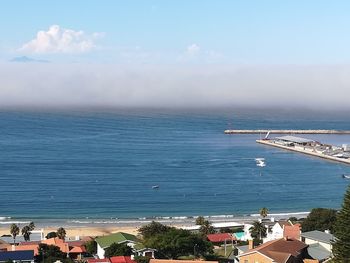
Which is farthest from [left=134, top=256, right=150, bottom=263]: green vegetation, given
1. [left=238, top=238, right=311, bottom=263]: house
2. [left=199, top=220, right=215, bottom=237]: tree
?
[left=199, top=220, right=215, bottom=237]: tree

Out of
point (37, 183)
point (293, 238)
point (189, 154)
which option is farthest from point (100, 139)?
point (293, 238)

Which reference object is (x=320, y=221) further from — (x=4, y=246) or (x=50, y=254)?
(x=4, y=246)

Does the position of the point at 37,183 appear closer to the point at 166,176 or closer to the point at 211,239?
the point at 166,176

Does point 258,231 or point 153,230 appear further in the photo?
point 258,231

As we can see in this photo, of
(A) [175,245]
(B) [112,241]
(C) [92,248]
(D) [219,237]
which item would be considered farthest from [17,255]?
(D) [219,237]

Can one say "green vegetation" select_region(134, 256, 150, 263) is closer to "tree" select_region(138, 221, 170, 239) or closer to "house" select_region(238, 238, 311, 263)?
"house" select_region(238, 238, 311, 263)

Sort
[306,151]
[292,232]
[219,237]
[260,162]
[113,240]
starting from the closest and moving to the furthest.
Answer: [292,232]
[113,240]
[219,237]
[260,162]
[306,151]

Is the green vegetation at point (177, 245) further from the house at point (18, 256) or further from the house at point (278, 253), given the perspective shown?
the house at point (18, 256)
